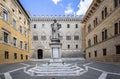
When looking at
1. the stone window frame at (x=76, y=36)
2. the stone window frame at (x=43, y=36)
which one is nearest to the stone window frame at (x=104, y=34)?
the stone window frame at (x=76, y=36)

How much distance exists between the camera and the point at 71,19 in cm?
5491

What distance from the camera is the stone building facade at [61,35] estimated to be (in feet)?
177

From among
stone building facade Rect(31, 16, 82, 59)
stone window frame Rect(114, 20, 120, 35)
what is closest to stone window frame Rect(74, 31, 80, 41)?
stone building facade Rect(31, 16, 82, 59)

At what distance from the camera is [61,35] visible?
54.8 metres

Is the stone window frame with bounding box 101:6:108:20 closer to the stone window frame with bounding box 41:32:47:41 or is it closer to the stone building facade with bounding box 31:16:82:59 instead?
the stone building facade with bounding box 31:16:82:59

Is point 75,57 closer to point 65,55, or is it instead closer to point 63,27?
point 65,55

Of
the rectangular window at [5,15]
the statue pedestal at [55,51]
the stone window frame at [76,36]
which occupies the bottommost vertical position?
the statue pedestal at [55,51]

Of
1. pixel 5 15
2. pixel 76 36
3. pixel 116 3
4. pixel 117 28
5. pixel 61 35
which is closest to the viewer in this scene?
pixel 117 28

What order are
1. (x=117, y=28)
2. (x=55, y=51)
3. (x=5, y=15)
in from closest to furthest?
(x=55, y=51) → (x=117, y=28) → (x=5, y=15)

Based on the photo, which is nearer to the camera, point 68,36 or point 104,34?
point 104,34

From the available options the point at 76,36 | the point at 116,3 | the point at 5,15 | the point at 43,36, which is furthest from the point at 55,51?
the point at 76,36

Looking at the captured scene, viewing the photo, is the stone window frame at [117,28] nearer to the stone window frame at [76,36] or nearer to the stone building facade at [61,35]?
the stone building facade at [61,35]

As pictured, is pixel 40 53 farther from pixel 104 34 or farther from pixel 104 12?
pixel 104 12

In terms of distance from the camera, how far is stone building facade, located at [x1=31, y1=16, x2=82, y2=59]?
177 feet
